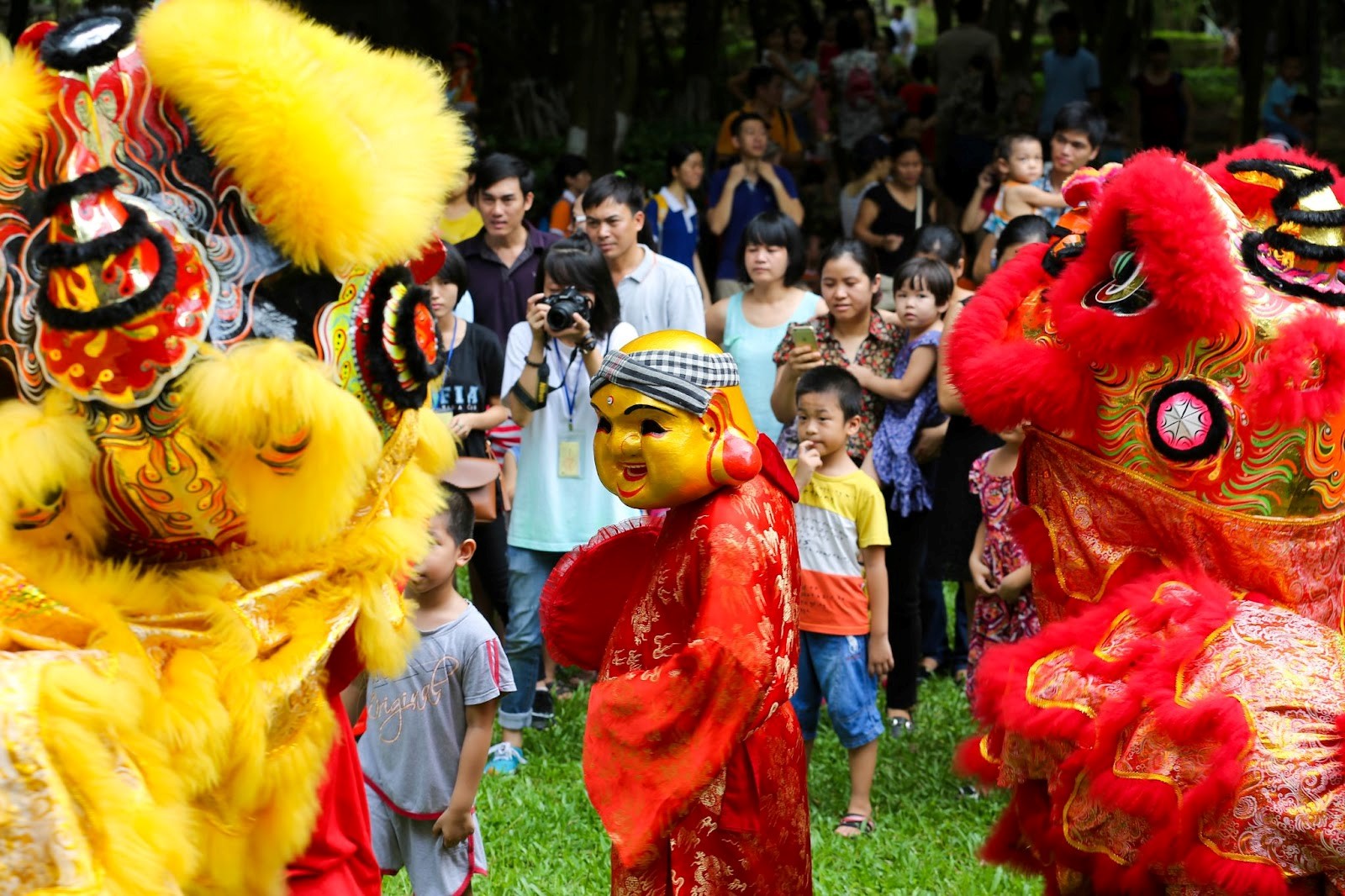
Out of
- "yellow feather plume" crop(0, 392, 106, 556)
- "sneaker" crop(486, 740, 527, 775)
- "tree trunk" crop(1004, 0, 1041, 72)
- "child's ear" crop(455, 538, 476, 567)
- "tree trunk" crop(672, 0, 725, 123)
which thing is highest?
"yellow feather plume" crop(0, 392, 106, 556)

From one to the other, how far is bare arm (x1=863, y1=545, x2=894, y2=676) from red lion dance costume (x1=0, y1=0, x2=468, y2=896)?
2.78 metres

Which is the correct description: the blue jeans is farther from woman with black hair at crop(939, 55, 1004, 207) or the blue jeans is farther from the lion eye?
woman with black hair at crop(939, 55, 1004, 207)

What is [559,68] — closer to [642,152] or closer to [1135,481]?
[642,152]

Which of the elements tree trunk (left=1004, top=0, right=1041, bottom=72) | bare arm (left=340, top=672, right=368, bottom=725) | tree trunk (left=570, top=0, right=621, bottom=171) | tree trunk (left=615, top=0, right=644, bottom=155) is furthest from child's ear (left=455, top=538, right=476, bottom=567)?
tree trunk (left=1004, top=0, right=1041, bottom=72)

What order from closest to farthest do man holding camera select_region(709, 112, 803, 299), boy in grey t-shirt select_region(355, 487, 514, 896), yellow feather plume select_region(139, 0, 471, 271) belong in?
yellow feather plume select_region(139, 0, 471, 271)
boy in grey t-shirt select_region(355, 487, 514, 896)
man holding camera select_region(709, 112, 803, 299)

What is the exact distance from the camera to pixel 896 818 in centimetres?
545

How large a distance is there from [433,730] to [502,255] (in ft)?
11.4

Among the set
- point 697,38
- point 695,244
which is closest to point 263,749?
point 695,244

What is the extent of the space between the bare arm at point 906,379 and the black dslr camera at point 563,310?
1.22 meters

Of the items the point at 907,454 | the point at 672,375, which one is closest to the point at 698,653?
the point at 672,375

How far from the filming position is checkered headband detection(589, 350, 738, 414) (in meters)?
3.47

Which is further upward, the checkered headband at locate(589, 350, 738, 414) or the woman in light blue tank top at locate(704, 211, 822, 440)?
the checkered headband at locate(589, 350, 738, 414)

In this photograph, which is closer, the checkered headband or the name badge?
the checkered headband

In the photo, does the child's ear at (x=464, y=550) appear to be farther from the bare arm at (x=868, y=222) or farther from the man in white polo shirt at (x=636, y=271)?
the bare arm at (x=868, y=222)
